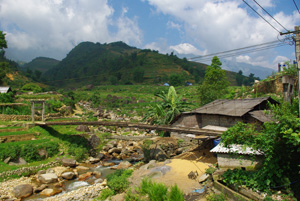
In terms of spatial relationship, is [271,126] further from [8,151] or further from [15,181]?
[8,151]

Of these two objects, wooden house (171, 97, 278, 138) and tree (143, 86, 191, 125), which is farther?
tree (143, 86, 191, 125)

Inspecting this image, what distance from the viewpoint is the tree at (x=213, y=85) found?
2546 centimetres

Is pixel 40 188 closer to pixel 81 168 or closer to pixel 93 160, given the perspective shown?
pixel 81 168

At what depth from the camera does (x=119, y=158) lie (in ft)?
61.5

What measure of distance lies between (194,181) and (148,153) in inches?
252

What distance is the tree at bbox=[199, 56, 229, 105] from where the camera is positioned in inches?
1002

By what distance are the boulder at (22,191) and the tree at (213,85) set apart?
65.3 feet

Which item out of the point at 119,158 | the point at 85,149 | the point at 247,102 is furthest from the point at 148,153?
the point at 247,102

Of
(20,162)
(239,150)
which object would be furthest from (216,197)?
(20,162)

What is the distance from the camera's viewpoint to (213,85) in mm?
28078

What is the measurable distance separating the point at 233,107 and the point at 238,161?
279 inches

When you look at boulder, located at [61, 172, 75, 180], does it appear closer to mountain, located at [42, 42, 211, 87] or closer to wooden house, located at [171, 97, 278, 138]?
wooden house, located at [171, 97, 278, 138]

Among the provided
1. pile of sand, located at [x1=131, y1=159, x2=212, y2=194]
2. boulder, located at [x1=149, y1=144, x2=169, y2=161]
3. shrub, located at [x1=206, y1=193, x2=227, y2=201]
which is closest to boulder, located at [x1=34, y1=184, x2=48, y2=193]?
pile of sand, located at [x1=131, y1=159, x2=212, y2=194]

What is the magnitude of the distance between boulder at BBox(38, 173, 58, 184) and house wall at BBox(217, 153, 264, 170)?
1039 centimetres
